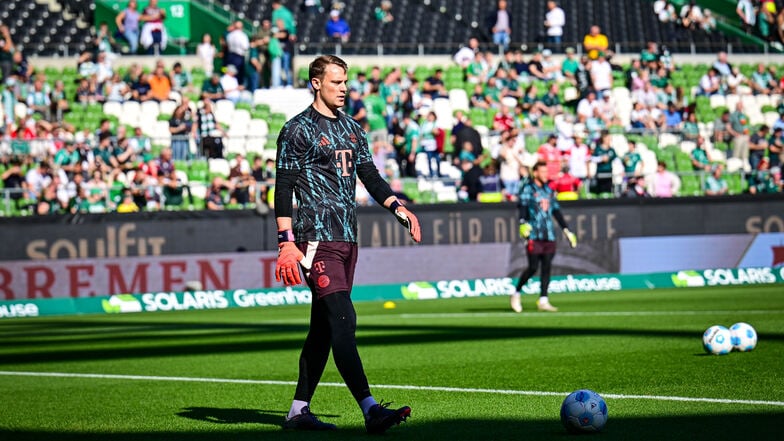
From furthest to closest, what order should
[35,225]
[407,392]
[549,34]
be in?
[549,34] → [35,225] → [407,392]

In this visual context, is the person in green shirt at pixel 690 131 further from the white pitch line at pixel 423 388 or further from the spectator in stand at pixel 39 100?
the white pitch line at pixel 423 388

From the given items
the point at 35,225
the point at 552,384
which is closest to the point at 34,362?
the point at 552,384

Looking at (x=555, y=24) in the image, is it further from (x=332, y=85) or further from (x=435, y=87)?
(x=332, y=85)

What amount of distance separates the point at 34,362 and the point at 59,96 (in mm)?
16162

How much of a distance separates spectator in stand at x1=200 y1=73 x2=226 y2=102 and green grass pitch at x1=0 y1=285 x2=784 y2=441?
34.9ft

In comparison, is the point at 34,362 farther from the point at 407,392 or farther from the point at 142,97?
the point at 142,97

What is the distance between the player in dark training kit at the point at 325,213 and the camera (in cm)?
770

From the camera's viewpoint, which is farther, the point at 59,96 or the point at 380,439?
the point at 59,96

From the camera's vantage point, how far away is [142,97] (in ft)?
95.6

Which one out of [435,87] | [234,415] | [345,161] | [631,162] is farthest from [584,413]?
[435,87]

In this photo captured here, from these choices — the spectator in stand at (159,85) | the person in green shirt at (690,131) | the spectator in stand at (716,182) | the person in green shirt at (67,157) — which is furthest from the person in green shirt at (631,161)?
the person in green shirt at (67,157)

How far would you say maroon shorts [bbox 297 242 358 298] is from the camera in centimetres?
776

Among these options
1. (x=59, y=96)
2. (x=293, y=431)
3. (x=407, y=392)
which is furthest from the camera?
(x=59, y=96)

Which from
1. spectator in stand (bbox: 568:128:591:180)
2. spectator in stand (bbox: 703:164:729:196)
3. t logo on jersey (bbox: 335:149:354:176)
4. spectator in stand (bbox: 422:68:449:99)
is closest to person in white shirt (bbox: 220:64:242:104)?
spectator in stand (bbox: 422:68:449:99)
